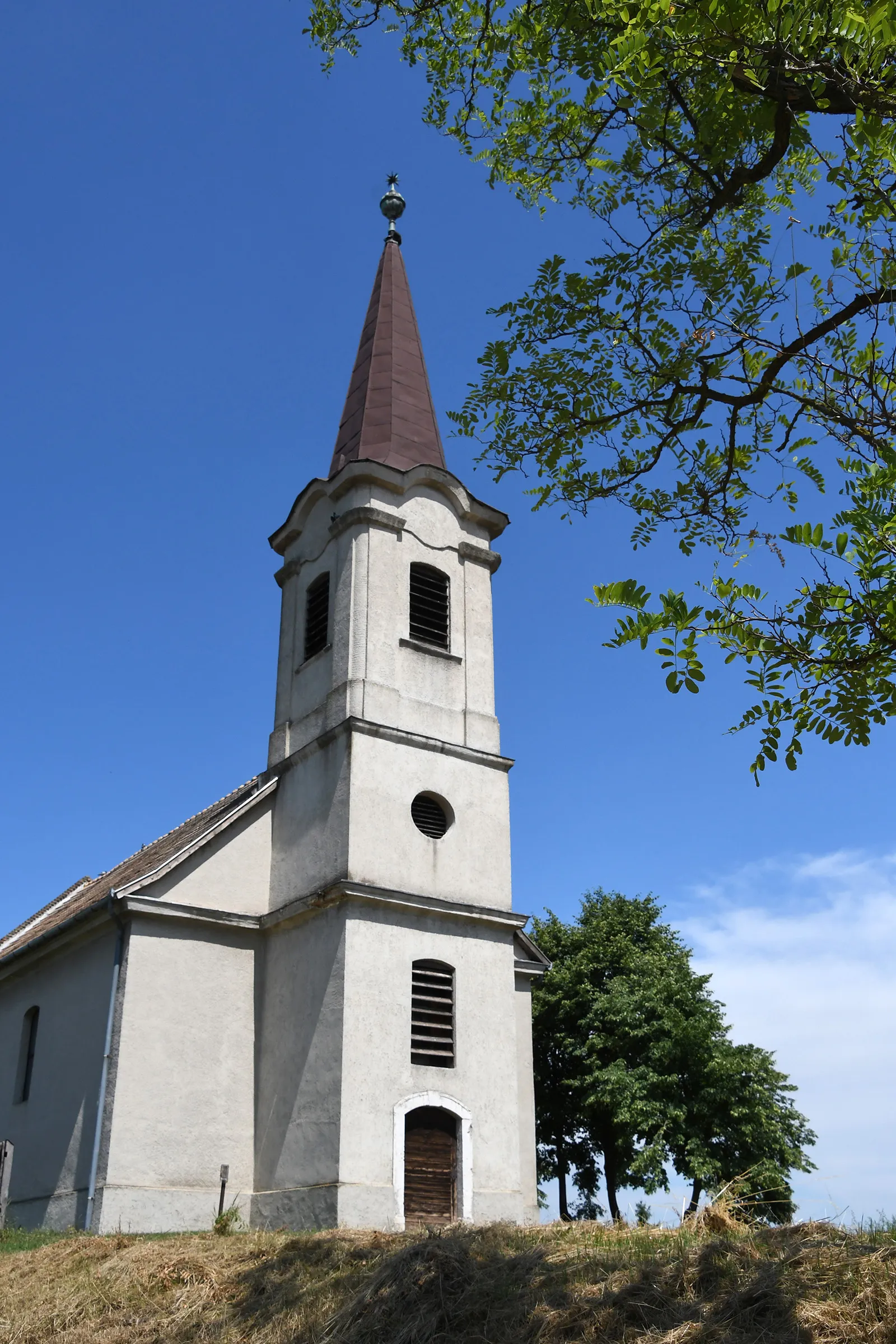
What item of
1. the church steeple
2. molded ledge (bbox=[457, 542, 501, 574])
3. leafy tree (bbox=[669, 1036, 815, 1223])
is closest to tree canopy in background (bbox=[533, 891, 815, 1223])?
leafy tree (bbox=[669, 1036, 815, 1223])

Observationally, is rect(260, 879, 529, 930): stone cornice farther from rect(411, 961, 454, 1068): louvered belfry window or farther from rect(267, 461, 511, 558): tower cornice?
rect(267, 461, 511, 558): tower cornice

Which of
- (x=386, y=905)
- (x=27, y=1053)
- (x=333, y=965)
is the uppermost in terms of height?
(x=386, y=905)

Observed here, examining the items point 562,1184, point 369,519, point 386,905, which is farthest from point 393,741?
point 562,1184

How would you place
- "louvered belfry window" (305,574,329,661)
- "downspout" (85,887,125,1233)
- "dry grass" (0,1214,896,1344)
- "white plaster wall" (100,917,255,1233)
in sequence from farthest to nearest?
"louvered belfry window" (305,574,329,661) → "white plaster wall" (100,917,255,1233) → "downspout" (85,887,125,1233) → "dry grass" (0,1214,896,1344)

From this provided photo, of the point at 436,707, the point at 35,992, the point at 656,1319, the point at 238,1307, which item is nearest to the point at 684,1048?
the point at 436,707

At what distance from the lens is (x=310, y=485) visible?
22828 millimetres

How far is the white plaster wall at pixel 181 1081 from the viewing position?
1747 cm

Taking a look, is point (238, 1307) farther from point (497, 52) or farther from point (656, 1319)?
point (497, 52)

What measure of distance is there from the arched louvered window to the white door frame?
26.3 ft

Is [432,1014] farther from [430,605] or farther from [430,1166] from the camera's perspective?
[430,605]

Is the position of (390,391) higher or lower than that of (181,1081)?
higher

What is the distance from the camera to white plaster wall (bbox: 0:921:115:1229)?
→ 18.4 metres

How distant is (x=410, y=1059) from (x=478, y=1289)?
31.2 feet

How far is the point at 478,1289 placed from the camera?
827cm
